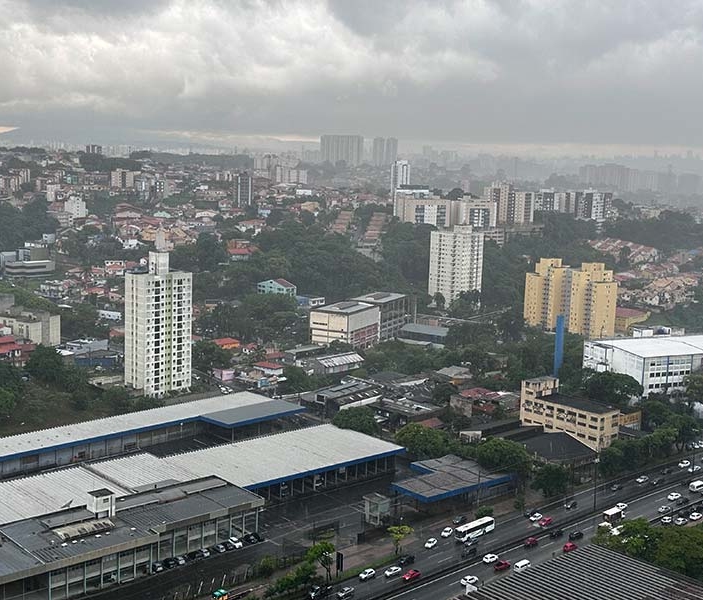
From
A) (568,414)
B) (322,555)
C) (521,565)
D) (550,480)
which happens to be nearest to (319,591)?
(322,555)

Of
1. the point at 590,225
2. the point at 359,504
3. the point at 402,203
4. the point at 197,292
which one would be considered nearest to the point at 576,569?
the point at 359,504

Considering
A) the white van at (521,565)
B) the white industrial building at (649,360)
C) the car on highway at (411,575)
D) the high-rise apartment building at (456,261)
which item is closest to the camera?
the car on highway at (411,575)

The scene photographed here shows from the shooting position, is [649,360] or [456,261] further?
[456,261]

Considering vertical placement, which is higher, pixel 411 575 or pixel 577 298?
pixel 577 298

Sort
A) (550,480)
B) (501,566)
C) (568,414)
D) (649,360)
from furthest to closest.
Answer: (649,360) < (568,414) < (550,480) < (501,566)

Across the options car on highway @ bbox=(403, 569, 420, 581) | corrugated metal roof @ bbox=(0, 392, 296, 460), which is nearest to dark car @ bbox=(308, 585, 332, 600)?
car on highway @ bbox=(403, 569, 420, 581)

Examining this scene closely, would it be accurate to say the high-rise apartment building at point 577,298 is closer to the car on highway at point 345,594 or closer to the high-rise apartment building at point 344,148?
the car on highway at point 345,594

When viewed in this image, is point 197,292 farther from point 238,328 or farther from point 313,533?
point 313,533

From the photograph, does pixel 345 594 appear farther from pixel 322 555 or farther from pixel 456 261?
pixel 456 261

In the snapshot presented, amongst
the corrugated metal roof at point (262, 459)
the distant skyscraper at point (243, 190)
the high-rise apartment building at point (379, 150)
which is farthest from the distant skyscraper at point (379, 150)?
the corrugated metal roof at point (262, 459)
